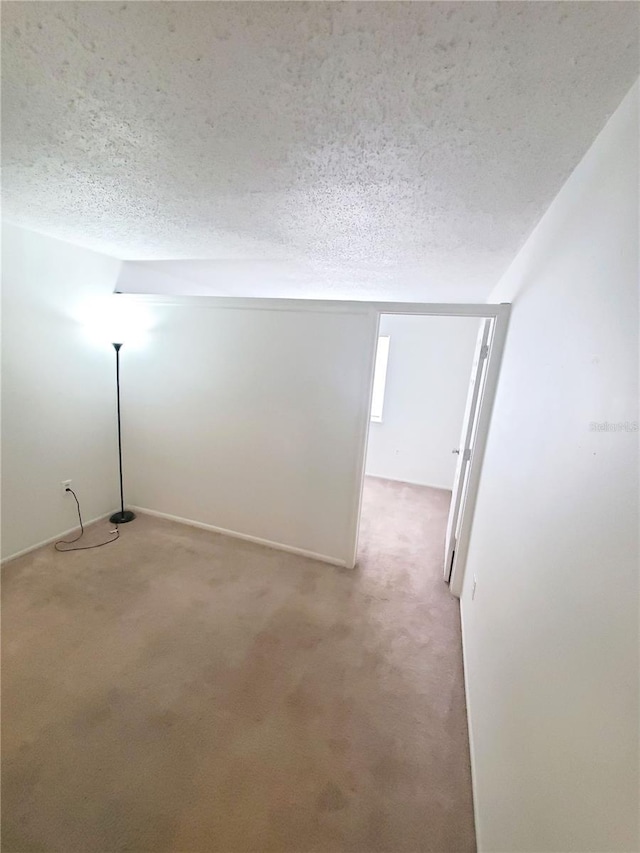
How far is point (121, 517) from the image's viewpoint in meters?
3.06

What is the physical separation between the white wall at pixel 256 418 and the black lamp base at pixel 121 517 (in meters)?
0.30

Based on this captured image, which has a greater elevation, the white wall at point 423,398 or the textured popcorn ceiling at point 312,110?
the textured popcorn ceiling at point 312,110

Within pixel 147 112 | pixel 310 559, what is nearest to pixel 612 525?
pixel 147 112

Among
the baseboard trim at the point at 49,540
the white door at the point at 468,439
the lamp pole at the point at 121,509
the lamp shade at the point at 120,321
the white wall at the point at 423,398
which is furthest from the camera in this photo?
the white wall at the point at 423,398

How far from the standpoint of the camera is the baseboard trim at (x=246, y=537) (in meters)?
2.66

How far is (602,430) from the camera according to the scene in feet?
2.24

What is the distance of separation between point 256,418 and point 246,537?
114cm

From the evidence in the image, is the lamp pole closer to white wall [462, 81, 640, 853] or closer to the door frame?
the door frame

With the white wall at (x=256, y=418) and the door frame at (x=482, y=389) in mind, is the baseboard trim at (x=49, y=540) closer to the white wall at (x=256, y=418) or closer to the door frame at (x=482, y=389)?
the white wall at (x=256, y=418)

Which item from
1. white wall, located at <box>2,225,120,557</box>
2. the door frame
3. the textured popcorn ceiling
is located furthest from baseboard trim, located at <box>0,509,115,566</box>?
the door frame

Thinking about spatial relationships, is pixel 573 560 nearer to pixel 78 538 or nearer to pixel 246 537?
pixel 246 537

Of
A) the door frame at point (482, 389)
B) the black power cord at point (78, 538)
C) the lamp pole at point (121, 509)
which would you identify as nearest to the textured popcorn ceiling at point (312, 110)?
the door frame at point (482, 389)

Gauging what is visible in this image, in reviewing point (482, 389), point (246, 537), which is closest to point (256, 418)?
point (246, 537)

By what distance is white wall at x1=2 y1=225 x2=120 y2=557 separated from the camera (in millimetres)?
2217
